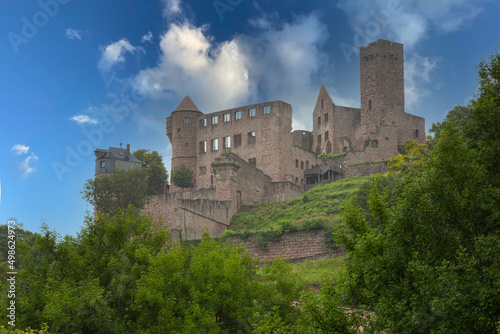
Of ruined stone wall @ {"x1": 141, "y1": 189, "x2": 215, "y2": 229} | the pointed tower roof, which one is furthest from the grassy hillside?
the pointed tower roof

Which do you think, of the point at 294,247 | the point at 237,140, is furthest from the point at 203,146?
the point at 294,247

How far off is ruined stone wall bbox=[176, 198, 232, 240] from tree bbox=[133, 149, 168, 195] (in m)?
14.7

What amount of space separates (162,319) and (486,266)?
39.7ft

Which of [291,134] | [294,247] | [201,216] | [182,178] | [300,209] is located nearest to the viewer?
[294,247]

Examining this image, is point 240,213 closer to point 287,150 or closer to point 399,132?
A: point 287,150

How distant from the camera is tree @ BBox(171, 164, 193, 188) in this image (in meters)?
71.3

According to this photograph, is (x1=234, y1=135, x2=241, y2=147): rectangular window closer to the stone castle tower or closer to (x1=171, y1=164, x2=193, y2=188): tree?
(x1=171, y1=164, x2=193, y2=188): tree

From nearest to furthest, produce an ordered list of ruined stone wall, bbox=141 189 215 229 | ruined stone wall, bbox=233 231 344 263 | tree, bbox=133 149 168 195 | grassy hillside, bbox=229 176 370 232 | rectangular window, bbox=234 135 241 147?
ruined stone wall, bbox=233 231 344 263 → grassy hillside, bbox=229 176 370 232 → ruined stone wall, bbox=141 189 215 229 → tree, bbox=133 149 168 195 → rectangular window, bbox=234 135 241 147

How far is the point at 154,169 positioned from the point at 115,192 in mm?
15488

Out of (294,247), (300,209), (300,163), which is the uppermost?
(300,163)

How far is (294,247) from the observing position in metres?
45.2

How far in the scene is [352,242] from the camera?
19.8m

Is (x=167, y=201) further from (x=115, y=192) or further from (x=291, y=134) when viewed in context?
(x=291, y=134)

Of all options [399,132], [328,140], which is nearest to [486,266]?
[399,132]
